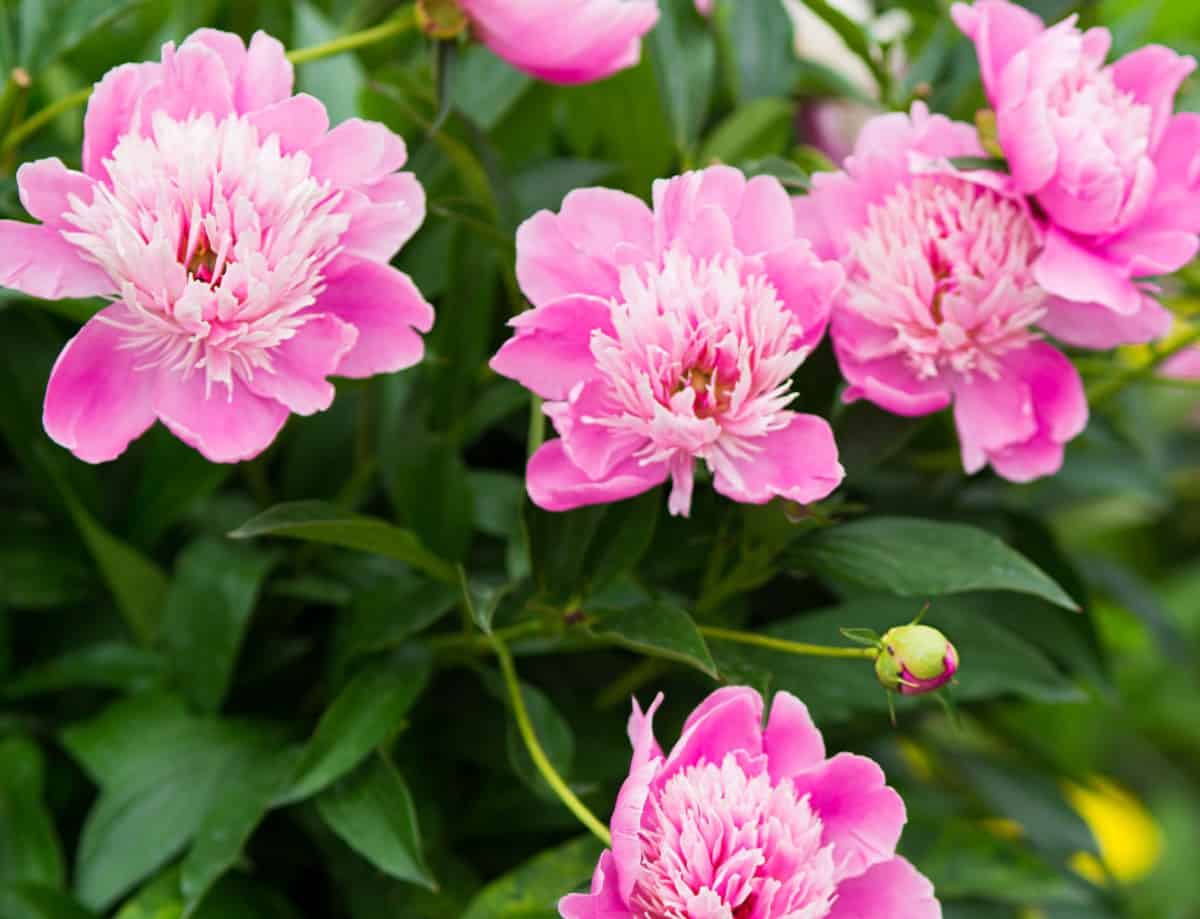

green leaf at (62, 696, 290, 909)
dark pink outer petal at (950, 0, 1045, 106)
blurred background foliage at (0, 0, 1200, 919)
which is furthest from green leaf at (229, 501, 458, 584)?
dark pink outer petal at (950, 0, 1045, 106)

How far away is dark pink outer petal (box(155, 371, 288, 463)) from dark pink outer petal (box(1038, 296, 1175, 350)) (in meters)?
0.21

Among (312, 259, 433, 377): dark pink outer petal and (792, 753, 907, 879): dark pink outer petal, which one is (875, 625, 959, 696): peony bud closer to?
(792, 753, 907, 879): dark pink outer petal

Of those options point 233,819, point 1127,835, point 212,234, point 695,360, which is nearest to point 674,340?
point 695,360

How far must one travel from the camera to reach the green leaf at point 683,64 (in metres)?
0.50

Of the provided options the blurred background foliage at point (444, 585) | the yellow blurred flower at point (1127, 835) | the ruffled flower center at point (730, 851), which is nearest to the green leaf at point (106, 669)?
the blurred background foliage at point (444, 585)

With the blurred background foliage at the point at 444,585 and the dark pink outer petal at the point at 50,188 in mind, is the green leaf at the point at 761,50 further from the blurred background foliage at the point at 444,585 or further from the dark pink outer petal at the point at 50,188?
the dark pink outer petal at the point at 50,188

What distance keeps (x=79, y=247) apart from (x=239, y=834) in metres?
0.18

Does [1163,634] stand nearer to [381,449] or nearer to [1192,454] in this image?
[1192,454]

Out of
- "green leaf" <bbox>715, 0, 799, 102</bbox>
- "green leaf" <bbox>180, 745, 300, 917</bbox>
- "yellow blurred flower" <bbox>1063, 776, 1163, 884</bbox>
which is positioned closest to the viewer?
"green leaf" <bbox>180, 745, 300, 917</bbox>

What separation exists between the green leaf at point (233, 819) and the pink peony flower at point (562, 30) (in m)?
0.22

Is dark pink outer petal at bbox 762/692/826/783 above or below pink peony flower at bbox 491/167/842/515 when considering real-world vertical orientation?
below

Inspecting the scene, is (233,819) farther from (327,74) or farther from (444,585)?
(327,74)

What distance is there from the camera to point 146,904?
1.36ft

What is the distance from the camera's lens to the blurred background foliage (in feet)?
1.32
